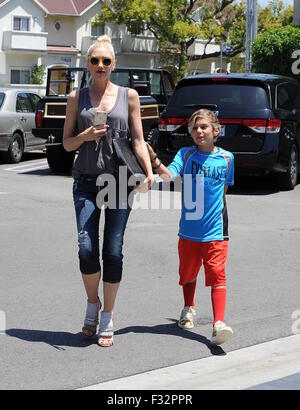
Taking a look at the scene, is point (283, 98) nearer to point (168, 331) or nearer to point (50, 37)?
point (168, 331)

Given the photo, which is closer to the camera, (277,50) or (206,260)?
(206,260)

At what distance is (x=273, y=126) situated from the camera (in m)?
14.4

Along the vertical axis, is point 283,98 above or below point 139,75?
below

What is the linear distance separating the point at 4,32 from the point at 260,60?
144 feet

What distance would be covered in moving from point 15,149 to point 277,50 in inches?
291

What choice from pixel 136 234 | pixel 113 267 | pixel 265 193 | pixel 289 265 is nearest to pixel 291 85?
pixel 265 193

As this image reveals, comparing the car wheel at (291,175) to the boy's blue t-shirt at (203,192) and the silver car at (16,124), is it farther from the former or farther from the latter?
the boy's blue t-shirt at (203,192)

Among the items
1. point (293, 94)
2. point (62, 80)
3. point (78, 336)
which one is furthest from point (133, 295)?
point (62, 80)

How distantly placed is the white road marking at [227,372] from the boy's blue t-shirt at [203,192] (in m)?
0.83

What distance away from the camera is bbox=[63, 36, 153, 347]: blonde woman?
6.20 m

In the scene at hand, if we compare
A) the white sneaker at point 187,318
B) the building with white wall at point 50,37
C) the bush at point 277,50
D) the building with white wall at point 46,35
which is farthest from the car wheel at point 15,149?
the building with white wall at point 50,37

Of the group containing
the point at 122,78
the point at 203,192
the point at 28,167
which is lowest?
the point at 28,167

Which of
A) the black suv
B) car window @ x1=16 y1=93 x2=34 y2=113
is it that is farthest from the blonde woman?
car window @ x1=16 y1=93 x2=34 y2=113

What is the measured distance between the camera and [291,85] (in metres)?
16.1
